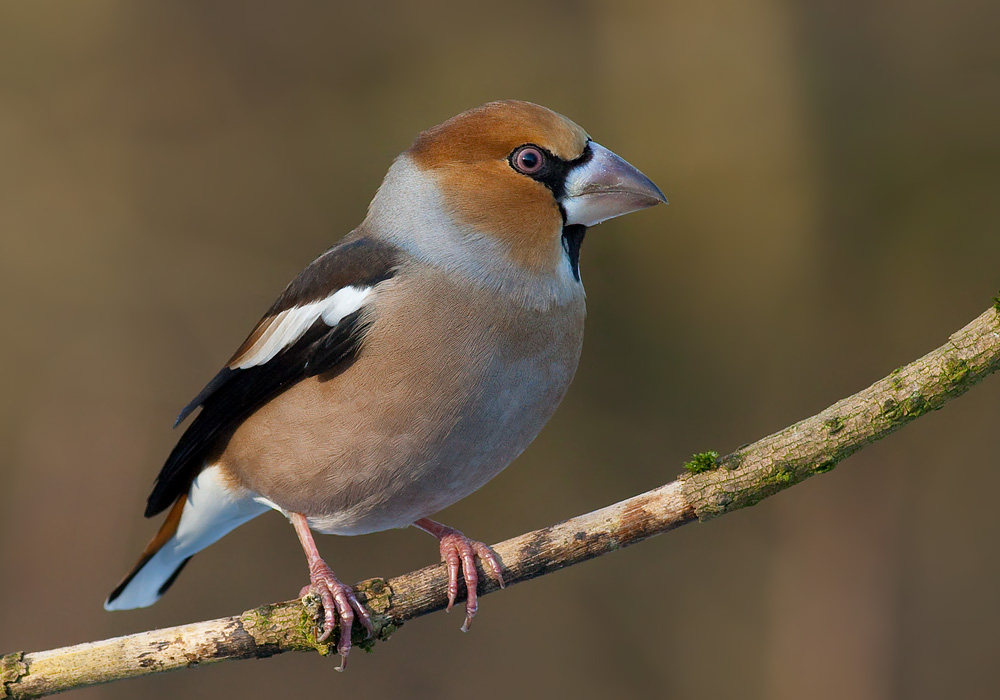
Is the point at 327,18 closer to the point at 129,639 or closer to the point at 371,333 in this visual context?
the point at 371,333

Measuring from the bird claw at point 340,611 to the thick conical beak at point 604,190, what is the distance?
136cm

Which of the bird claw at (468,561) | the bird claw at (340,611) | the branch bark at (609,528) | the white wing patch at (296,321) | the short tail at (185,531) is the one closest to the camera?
the branch bark at (609,528)

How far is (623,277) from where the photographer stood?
6527 mm

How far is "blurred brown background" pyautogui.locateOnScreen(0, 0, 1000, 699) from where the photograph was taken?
612 cm

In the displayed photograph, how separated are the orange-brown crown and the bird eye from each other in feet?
0.06

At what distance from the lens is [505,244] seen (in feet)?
9.80

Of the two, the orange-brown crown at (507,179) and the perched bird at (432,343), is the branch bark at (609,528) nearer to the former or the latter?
the perched bird at (432,343)

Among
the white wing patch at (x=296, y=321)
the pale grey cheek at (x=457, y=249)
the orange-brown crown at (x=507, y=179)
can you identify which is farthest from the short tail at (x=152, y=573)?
Answer: the orange-brown crown at (x=507, y=179)

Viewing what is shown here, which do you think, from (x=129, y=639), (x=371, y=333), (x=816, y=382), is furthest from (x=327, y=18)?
(x=129, y=639)

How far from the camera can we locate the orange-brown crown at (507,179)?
3.01m

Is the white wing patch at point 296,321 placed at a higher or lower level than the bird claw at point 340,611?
higher

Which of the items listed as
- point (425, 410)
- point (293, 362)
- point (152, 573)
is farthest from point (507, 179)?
point (152, 573)

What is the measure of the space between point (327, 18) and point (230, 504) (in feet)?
15.5

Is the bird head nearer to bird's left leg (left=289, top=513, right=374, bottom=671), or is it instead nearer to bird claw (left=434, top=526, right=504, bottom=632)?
bird claw (left=434, top=526, right=504, bottom=632)
